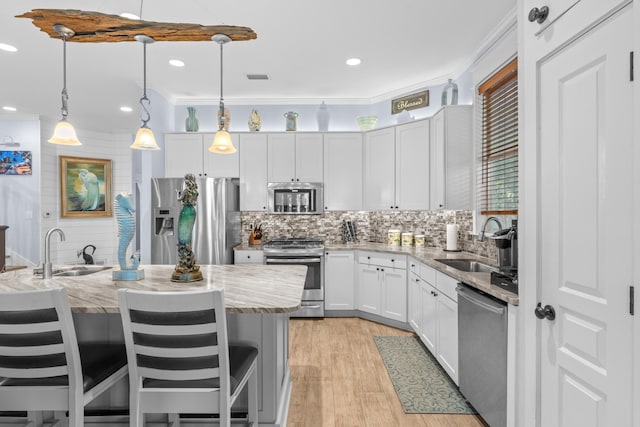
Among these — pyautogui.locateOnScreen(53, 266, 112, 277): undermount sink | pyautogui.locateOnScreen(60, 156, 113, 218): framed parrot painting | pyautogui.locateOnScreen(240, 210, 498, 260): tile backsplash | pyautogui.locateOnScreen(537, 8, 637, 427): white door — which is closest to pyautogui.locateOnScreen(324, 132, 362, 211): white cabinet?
pyautogui.locateOnScreen(240, 210, 498, 260): tile backsplash

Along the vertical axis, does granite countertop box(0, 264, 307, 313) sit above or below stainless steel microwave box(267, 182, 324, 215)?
below

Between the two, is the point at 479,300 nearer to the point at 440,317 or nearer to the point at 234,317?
the point at 440,317

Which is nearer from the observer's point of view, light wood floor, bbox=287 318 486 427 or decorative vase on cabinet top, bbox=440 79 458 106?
light wood floor, bbox=287 318 486 427

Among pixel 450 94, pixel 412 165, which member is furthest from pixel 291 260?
pixel 450 94

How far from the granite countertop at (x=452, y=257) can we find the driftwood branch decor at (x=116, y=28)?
1.94m

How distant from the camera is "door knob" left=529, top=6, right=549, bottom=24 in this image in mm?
1444

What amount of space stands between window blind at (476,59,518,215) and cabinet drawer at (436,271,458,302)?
2.41ft

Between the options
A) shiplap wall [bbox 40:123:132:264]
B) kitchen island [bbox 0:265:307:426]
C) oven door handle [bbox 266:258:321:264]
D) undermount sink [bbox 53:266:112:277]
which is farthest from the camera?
shiplap wall [bbox 40:123:132:264]

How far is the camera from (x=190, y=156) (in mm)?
4633

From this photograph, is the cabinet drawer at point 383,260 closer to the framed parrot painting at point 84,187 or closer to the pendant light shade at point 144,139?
the pendant light shade at point 144,139

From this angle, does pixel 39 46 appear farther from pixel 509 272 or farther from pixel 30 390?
pixel 509 272

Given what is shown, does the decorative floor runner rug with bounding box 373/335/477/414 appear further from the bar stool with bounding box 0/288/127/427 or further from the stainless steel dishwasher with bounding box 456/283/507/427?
the bar stool with bounding box 0/288/127/427

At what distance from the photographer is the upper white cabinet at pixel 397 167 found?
4.03m

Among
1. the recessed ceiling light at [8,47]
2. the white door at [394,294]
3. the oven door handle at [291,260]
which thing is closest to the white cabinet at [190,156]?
the oven door handle at [291,260]
